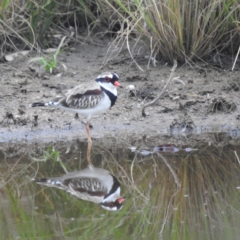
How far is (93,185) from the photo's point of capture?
274 inches

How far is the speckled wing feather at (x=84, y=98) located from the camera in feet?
27.3

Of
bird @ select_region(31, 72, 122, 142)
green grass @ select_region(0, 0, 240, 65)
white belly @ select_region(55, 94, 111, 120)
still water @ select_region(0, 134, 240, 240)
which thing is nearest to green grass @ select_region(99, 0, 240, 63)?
green grass @ select_region(0, 0, 240, 65)

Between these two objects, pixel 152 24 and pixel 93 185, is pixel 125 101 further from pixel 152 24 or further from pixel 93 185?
pixel 93 185

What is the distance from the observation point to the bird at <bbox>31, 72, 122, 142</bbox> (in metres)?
8.33

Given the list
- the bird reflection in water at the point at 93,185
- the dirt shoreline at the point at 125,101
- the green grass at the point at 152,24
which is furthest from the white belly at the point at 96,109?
the bird reflection in water at the point at 93,185

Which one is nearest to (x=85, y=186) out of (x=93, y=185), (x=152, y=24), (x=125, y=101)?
(x=93, y=185)

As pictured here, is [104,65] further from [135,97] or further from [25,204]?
[25,204]

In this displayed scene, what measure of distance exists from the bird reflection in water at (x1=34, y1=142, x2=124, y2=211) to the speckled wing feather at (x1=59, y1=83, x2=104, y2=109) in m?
1.08

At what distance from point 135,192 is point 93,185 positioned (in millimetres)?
440

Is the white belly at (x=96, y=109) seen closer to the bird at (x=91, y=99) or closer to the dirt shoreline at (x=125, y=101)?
the bird at (x=91, y=99)

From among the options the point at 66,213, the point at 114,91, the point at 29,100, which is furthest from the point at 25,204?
the point at 29,100

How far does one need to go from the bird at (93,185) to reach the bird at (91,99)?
1.07 m

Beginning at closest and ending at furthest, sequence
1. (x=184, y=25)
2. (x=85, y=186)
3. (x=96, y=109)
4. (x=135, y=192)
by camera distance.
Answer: (x=135, y=192)
(x=85, y=186)
(x=96, y=109)
(x=184, y=25)

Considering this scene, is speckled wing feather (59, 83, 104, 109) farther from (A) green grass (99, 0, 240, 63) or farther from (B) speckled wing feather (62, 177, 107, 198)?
(B) speckled wing feather (62, 177, 107, 198)
